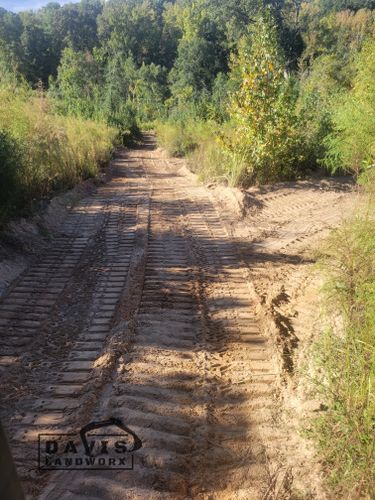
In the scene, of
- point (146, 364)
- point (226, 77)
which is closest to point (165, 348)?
point (146, 364)

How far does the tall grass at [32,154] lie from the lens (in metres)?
5.43

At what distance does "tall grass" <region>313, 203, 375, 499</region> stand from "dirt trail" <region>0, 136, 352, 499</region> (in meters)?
0.25

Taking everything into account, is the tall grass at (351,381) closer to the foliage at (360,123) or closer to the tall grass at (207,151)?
the foliage at (360,123)

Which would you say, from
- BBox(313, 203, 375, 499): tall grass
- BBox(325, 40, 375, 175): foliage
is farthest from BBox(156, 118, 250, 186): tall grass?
BBox(313, 203, 375, 499): tall grass

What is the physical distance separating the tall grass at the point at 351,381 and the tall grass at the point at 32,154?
435 centimetres

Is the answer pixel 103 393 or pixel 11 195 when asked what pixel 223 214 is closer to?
pixel 11 195

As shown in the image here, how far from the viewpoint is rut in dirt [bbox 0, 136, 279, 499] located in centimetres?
217

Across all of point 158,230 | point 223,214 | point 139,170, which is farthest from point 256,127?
point 139,170

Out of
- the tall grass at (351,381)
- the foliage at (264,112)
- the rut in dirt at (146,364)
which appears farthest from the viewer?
the foliage at (264,112)

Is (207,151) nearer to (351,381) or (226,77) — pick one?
(351,381)

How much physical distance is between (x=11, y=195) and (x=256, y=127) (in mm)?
5368

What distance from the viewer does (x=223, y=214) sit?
723 cm

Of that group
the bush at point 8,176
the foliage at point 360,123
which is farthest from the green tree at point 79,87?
the foliage at point 360,123

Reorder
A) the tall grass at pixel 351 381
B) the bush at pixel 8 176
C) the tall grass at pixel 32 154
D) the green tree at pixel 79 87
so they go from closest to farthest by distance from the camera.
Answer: the tall grass at pixel 351 381, the bush at pixel 8 176, the tall grass at pixel 32 154, the green tree at pixel 79 87
